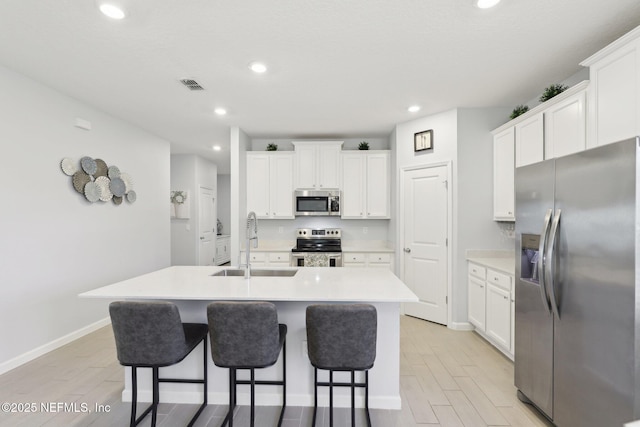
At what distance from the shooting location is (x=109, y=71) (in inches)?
108

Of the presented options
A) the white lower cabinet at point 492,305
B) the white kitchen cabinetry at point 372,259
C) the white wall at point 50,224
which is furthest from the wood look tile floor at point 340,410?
the white kitchen cabinetry at point 372,259

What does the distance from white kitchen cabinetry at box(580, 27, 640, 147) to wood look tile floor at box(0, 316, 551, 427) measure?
200cm

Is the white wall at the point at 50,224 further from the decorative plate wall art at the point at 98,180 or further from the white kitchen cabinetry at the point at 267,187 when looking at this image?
the white kitchen cabinetry at the point at 267,187

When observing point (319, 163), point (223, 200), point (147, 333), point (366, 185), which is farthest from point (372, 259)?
point (223, 200)

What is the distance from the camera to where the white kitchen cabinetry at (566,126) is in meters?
2.32

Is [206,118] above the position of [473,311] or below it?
above

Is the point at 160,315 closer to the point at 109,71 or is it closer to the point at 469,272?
the point at 109,71

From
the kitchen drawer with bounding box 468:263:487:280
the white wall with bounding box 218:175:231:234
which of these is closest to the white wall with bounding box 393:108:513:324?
the kitchen drawer with bounding box 468:263:487:280

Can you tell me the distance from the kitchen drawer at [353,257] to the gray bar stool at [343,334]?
2778 millimetres

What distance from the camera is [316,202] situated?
4820mm

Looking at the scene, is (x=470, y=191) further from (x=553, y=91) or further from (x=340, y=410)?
(x=340, y=410)

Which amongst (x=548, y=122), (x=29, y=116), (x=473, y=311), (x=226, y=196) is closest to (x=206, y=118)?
(x=29, y=116)

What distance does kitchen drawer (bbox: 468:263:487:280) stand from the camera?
329 centimetres

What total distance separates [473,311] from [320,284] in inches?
90.9
